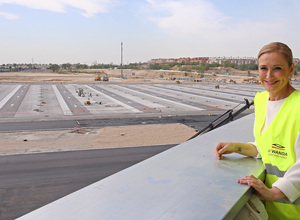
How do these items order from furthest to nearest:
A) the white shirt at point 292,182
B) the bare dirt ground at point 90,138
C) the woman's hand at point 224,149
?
the bare dirt ground at point 90,138 → the woman's hand at point 224,149 → the white shirt at point 292,182

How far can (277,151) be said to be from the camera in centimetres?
245

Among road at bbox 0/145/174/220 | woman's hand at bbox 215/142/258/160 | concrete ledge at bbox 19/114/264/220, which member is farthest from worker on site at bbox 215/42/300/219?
road at bbox 0/145/174/220

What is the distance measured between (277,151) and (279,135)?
0.50 ft

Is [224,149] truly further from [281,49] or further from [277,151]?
[281,49]

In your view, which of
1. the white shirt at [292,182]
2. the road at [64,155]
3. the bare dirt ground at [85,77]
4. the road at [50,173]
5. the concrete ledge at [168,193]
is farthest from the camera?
the bare dirt ground at [85,77]

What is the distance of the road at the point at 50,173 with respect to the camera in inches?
423

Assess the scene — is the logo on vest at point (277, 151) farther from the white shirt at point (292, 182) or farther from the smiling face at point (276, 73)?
the smiling face at point (276, 73)

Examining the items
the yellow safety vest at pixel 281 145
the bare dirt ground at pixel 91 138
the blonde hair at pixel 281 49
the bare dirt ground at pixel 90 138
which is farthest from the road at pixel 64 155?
the blonde hair at pixel 281 49

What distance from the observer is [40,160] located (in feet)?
50.1

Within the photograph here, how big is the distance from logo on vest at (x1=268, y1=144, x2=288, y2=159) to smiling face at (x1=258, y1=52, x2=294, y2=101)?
0.47m

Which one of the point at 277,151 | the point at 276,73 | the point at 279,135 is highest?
the point at 276,73

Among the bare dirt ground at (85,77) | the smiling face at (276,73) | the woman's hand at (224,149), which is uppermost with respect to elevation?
the smiling face at (276,73)

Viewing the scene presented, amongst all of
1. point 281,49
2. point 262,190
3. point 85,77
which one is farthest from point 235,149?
point 85,77

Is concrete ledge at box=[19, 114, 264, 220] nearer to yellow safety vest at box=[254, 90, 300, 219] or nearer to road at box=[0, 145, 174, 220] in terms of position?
yellow safety vest at box=[254, 90, 300, 219]
